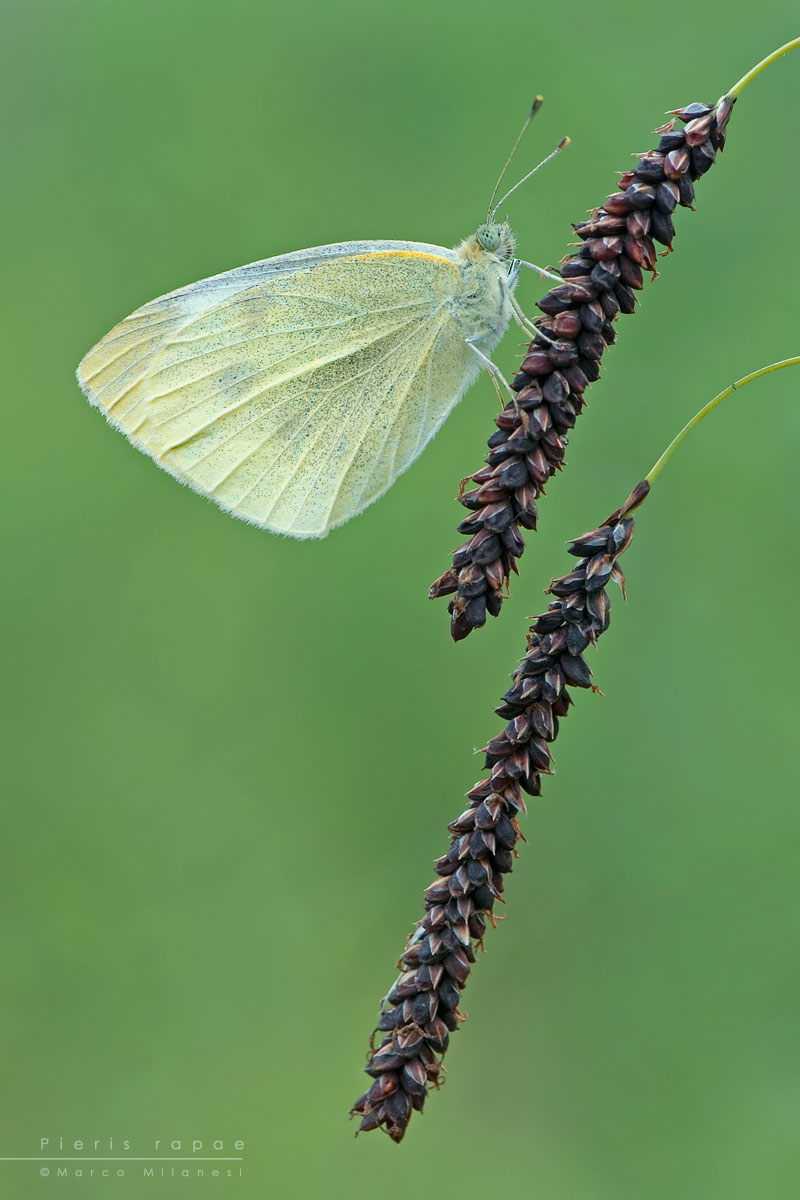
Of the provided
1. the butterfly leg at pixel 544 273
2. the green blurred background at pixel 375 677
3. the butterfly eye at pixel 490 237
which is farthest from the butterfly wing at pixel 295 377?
the green blurred background at pixel 375 677

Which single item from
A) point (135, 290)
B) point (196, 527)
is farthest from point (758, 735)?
point (135, 290)

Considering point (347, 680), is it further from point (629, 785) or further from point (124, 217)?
point (124, 217)

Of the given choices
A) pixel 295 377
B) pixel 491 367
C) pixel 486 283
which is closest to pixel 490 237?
pixel 486 283

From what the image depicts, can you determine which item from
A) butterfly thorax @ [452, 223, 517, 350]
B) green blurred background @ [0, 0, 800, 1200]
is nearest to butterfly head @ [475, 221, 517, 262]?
butterfly thorax @ [452, 223, 517, 350]

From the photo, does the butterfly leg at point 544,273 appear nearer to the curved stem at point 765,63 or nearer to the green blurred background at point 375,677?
the curved stem at point 765,63

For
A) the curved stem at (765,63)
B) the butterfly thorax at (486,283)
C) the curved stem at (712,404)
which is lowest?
the curved stem at (712,404)

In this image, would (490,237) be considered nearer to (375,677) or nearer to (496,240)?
(496,240)
